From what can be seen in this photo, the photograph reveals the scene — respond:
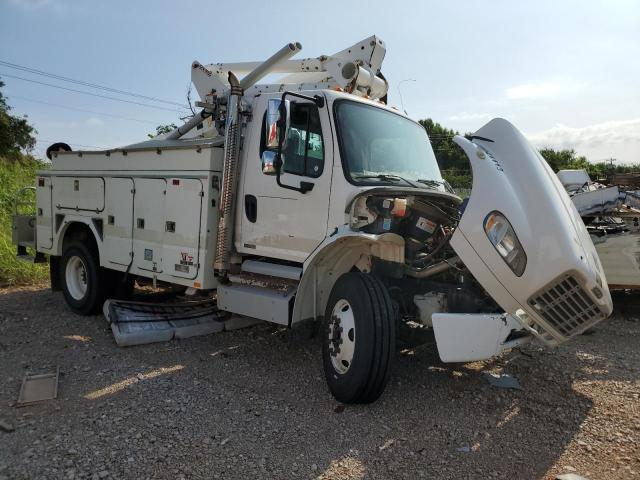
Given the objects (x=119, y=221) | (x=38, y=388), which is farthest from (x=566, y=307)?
(x=119, y=221)

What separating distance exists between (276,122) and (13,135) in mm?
33132

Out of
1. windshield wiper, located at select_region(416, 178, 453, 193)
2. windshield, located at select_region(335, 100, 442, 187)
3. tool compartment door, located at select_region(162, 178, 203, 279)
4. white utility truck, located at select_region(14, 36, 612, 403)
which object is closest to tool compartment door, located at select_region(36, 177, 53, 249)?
white utility truck, located at select_region(14, 36, 612, 403)

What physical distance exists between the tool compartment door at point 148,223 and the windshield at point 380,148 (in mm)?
2198

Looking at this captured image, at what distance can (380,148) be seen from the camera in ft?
15.2

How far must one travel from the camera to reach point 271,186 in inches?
187

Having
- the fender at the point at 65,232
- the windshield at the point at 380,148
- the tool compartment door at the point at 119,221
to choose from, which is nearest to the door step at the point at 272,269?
the windshield at the point at 380,148

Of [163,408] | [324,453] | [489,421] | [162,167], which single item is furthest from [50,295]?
[489,421]

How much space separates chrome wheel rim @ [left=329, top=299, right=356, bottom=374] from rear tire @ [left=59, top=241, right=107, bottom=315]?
3.65 m

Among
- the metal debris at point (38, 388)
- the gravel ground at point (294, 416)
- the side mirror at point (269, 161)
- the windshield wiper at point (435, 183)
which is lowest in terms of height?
the metal debris at point (38, 388)

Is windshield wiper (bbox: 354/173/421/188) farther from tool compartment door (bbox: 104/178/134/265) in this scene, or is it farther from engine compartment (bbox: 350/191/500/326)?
tool compartment door (bbox: 104/178/134/265)

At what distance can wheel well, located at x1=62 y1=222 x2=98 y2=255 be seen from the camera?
662 centimetres

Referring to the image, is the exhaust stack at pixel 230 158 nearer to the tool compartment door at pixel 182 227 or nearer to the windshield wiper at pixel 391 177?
the tool compartment door at pixel 182 227

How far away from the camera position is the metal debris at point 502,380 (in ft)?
14.8

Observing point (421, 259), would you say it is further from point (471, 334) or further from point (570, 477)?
point (570, 477)
